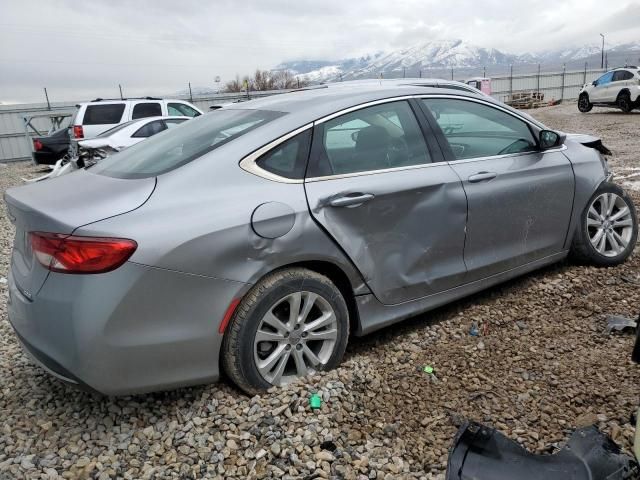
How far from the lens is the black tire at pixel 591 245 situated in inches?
A: 156

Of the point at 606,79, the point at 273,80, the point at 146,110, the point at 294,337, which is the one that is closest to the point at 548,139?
the point at 294,337

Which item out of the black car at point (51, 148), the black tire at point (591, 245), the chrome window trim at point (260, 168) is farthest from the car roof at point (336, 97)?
the black car at point (51, 148)

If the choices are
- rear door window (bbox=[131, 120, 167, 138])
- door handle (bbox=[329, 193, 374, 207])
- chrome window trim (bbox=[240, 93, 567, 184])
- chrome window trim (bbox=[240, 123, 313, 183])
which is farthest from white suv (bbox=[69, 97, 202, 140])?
door handle (bbox=[329, 193, 374, 207])

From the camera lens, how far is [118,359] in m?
2.23

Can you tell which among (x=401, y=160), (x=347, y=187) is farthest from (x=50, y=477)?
(x=401, y=160)

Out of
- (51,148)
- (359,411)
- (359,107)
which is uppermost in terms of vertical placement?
(359,107)

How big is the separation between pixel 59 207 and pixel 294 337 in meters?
1.25

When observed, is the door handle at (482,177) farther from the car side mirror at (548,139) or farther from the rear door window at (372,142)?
the car side mirror at (548,139)

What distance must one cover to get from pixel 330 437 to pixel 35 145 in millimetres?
15939

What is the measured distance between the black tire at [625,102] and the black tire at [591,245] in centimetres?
2024

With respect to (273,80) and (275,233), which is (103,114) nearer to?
(275,233)

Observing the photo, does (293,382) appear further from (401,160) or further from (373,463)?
(401,160)

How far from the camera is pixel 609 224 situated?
4141 mm

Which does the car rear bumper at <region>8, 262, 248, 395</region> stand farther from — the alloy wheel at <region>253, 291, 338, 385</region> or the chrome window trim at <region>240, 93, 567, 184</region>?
the chrome window trim at <region>240, 93, 567, 184</region>
